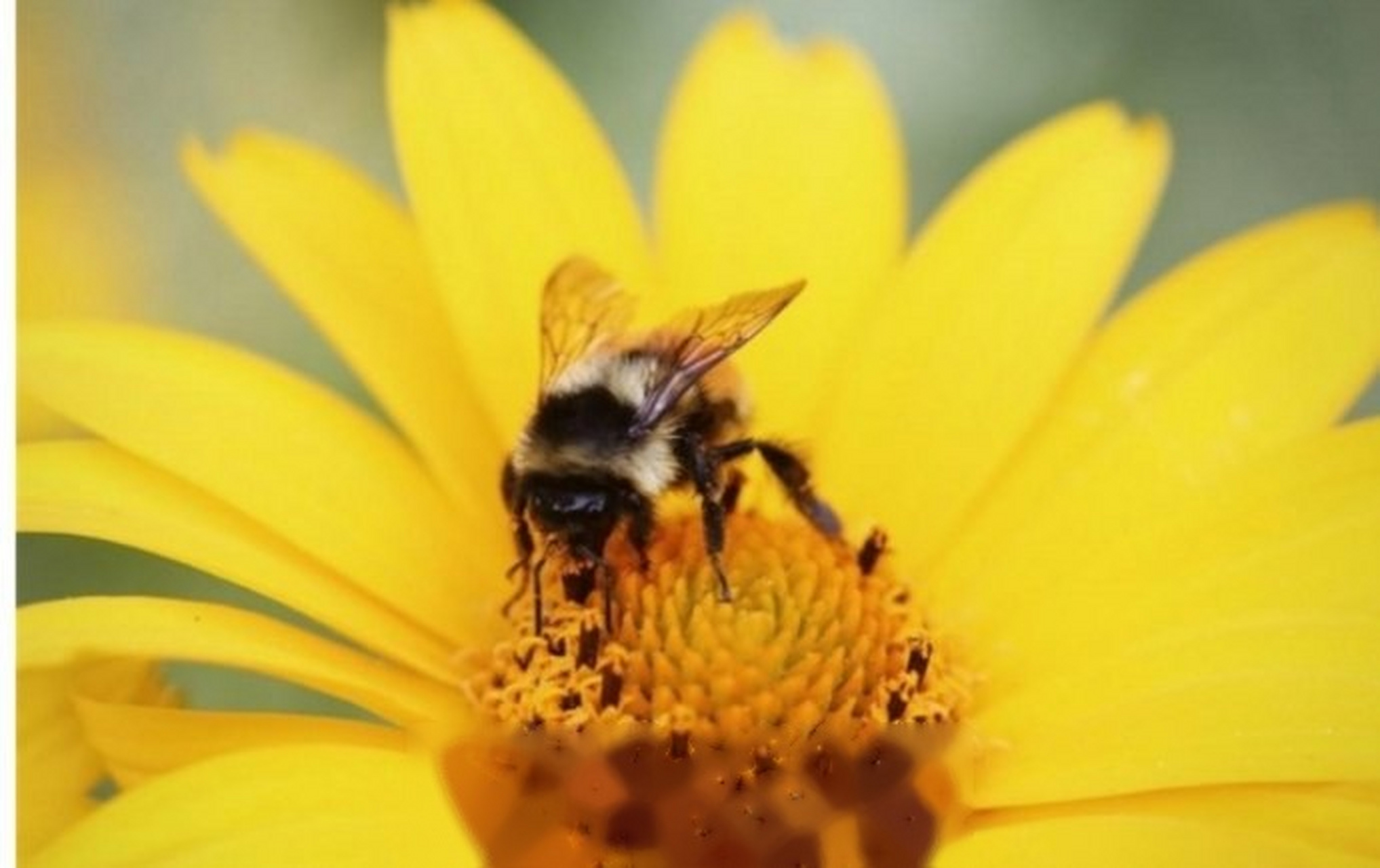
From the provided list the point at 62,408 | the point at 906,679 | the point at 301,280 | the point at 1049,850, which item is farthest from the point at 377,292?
the point at 1049,850

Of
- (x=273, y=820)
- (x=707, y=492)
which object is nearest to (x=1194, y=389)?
(x=707, y=492)

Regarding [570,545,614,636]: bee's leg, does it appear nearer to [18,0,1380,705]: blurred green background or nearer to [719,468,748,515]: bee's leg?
[719,468,748,515]: bee's leg

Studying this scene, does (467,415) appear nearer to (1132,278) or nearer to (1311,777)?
(1132,278)

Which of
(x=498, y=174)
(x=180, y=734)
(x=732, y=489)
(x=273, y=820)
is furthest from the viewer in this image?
(x=498, y=174)

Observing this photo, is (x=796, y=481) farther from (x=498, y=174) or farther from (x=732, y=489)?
(x=498, y=174)

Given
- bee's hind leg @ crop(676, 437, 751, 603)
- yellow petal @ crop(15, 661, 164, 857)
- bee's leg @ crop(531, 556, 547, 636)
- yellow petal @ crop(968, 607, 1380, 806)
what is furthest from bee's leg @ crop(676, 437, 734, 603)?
yellow petal @ crop(15, 661, 164, 857)
